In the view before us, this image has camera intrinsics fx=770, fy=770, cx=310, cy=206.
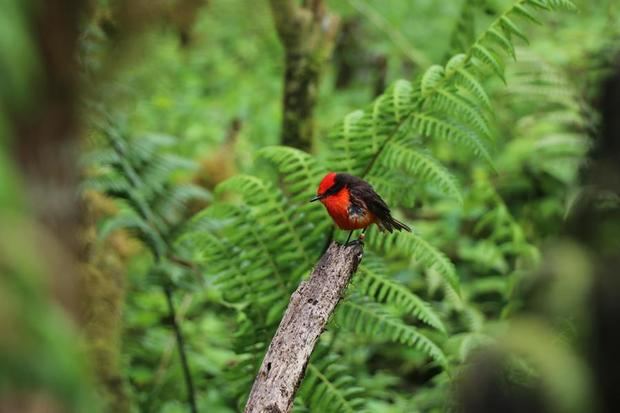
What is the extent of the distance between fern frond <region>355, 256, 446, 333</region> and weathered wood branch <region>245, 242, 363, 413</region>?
16.3 inches

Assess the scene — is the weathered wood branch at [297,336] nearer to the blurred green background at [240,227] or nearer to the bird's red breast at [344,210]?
the bird's red breast at [344,210]

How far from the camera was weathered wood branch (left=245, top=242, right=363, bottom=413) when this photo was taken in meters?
2.09

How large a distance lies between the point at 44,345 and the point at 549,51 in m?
5.60

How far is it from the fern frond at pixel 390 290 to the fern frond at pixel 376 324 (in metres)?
0.05

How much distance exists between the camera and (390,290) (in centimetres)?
290

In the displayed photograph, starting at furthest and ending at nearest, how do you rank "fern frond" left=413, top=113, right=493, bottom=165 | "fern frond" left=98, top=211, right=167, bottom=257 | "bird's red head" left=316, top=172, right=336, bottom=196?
"fern frond" left=98, top=211, right=167, bottom=257 → "fern frond" left=413, top=113, right=493, bottom=165 → "bird's red head" left=316, top=172, right=336, bottom=196

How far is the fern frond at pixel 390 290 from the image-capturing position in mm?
2828

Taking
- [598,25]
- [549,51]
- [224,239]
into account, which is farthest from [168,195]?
[598,25]

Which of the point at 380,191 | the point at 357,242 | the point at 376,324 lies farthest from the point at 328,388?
the point at 380,191

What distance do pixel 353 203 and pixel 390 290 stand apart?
413 mm

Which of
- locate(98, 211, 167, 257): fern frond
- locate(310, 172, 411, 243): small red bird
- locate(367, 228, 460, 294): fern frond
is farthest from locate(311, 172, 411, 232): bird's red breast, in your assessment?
locate(98, 211, 167, 257): fern frond

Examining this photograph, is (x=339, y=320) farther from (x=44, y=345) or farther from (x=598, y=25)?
(x=598, y=25)

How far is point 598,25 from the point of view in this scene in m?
7.09

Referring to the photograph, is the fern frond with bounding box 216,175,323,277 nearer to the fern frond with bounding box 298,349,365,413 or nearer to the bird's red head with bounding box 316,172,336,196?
the bird's red head with bounding box 316,172,336,196
